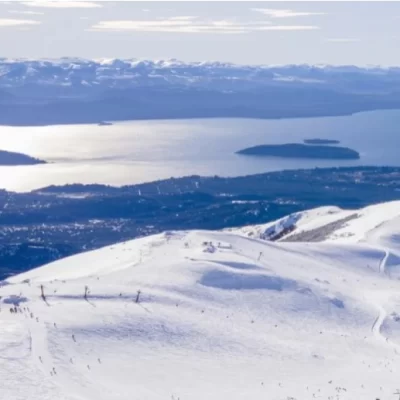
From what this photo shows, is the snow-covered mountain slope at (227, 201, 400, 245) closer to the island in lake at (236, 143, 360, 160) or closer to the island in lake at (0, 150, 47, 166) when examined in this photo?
the island in lake at (0, 150, 47, 166)

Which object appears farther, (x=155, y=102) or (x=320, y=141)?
(x=155, y=102)

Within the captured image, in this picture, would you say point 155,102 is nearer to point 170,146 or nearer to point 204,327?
point 170,146

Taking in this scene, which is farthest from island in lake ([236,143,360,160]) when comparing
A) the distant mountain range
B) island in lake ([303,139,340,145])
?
the distant mountain range

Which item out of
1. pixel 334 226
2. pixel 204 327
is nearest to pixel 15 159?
pixel 334 226

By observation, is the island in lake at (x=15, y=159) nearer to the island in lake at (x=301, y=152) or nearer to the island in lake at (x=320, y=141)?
the island in lake at (x=301, y=152)

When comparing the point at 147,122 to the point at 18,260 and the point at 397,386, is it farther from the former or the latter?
the point at 397,386
